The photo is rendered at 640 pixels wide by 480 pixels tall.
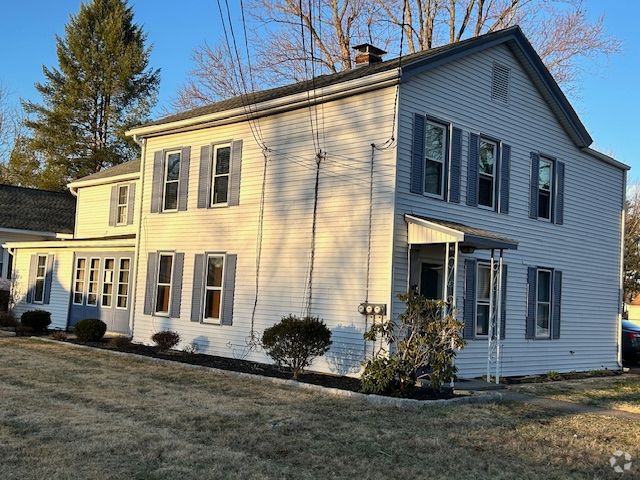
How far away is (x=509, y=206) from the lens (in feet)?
47.6

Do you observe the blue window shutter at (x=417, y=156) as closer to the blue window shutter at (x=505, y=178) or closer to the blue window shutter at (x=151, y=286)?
the blue window shutter at (x=505, y=178)

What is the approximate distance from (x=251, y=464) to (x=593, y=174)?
45.7 feet

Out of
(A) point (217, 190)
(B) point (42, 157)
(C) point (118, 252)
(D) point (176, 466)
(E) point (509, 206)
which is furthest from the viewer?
(B) point (42, 157)

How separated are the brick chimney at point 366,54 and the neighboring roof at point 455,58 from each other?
884 mm

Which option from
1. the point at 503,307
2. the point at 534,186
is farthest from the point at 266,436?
the point at 534,186

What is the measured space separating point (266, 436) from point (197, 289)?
8671mm

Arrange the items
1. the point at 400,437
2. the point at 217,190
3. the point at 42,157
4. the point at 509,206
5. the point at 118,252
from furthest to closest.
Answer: the point at 42,157
the point at 118,252
the point at 217,190
the point at 509,206
the point at 400,437

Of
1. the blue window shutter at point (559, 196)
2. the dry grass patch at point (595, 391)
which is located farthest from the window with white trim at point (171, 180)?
the dry grass patch at point (595, 391)

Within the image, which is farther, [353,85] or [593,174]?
[593,174]

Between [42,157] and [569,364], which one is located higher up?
[42,157]

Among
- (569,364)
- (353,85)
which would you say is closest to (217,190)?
(353,85)

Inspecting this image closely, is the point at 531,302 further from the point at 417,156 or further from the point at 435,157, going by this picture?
the point at 417,156

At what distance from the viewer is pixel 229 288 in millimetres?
15047

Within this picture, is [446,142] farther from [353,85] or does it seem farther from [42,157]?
[42,157]
